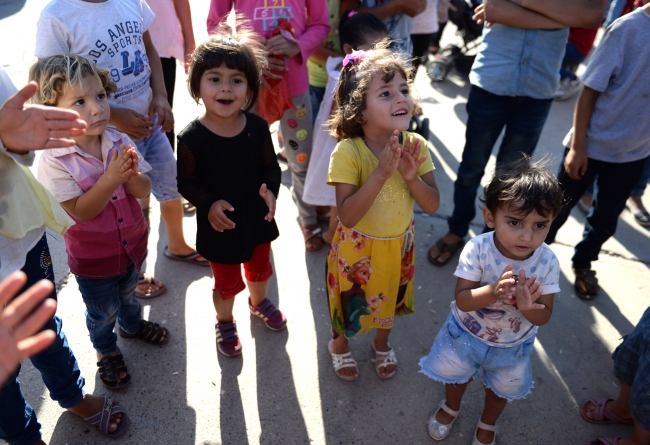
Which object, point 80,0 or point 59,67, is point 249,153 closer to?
point 59,67

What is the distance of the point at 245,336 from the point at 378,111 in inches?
55.6

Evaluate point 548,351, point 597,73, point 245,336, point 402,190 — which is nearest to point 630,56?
point 597,73

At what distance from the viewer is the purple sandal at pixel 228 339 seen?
2.61 meters

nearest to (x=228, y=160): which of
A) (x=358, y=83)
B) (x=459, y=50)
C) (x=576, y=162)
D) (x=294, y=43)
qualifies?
(x=358, y=83)

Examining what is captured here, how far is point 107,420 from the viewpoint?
7.22 feet

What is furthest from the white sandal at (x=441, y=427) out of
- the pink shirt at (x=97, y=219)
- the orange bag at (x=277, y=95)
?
the orange bag at (x=277, y=95)

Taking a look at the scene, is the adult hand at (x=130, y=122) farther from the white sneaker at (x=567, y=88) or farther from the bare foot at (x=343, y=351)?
the white sneaker at (x=567, y=88)

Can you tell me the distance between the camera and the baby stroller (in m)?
5.71

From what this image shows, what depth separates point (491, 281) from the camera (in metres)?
1.97

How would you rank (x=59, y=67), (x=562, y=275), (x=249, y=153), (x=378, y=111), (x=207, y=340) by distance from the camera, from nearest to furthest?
(x=59, y=67)
(x=378, y=111)
(x=249, y=153)
(x=207, y=340)
(x=562, y=275)

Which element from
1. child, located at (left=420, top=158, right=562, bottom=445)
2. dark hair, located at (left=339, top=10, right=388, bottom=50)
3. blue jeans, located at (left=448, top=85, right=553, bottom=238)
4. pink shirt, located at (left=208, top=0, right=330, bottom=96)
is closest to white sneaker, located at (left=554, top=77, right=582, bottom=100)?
blue jeans, located at (left=448, top=85, right=553, bottom=238)

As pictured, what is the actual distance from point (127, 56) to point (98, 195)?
32.6 inches

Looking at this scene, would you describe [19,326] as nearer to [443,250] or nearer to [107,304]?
[107,304]

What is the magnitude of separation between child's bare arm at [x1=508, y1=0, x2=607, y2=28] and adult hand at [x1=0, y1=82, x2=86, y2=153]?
2.26 m
